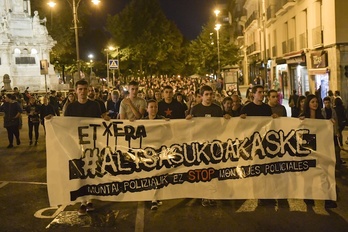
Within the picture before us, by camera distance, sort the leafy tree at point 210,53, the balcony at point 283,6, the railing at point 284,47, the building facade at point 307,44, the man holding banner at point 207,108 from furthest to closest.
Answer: the leafy tree at point 210,53 → the railing at point 284,47 → the balcony at point 283,6 → the building facade at point 307,44 → the man holding banner at point 207,108

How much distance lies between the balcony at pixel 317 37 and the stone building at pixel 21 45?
25.5 metres

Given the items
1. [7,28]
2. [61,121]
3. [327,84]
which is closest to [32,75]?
[7,28]

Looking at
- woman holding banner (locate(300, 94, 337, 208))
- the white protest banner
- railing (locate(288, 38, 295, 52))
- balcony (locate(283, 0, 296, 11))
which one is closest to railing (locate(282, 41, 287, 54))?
railing (locate(288, 38, 295, 52))

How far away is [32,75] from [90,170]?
3673cm

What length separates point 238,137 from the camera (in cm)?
734

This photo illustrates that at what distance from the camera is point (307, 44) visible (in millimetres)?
26250

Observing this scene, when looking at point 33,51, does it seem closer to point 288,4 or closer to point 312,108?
point 288,4

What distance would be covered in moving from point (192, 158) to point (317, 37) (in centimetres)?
1802

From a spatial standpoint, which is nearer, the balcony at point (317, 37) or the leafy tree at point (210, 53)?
the balcony at point (317, 37)

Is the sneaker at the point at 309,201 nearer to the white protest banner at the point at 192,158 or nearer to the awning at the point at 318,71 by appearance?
the white protest banner at the point at 192,158

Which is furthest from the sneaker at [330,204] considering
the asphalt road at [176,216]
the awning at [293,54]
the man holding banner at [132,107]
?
the awning at [293,54]

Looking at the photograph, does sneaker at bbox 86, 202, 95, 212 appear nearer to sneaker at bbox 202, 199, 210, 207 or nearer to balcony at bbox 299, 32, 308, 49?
sneaker at bbox 202, 199, 210, 207

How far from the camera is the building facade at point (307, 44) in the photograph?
68.5ft

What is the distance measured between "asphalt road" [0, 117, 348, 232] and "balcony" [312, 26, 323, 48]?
51.3ft
